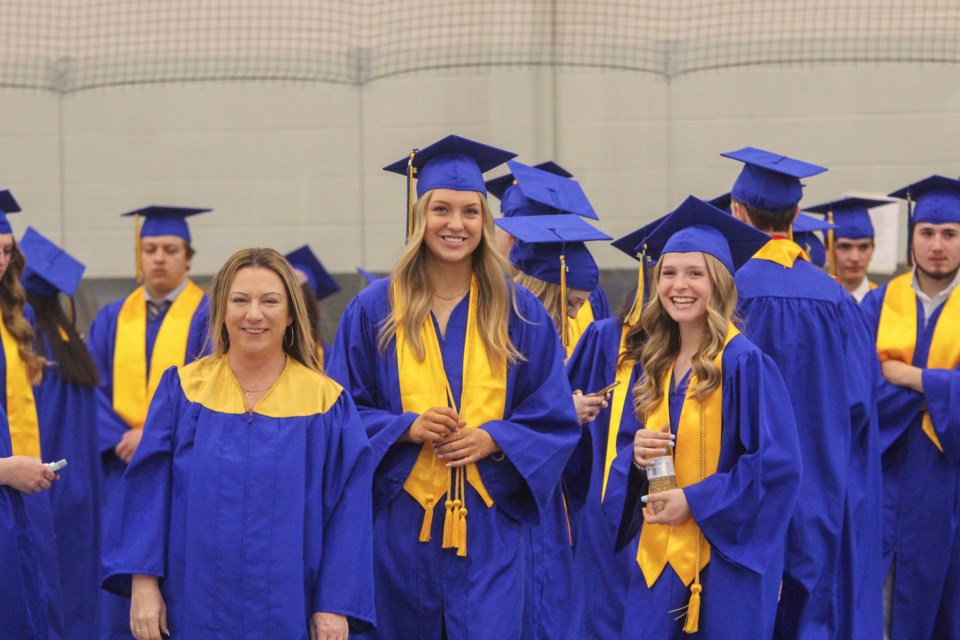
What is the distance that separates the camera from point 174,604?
3.84 meters

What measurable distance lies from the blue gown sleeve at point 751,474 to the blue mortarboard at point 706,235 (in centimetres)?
40

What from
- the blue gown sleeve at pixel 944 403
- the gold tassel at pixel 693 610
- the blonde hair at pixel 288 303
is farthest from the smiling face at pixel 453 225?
the blue gown sleeve at pixel 944 403

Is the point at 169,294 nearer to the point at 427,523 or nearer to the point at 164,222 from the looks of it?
the point at 164,222

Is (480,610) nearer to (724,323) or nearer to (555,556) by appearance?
(555,556)

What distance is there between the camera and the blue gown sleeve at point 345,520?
3.84 meters

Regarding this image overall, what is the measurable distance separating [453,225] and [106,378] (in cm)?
354

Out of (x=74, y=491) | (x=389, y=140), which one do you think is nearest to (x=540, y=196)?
(x=74, y=491)

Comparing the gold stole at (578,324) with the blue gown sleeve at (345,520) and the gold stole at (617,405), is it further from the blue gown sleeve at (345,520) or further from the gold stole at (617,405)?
the blue gown sleeve at (345,520)

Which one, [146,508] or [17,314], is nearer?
[146,508]

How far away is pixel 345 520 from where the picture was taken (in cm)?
389

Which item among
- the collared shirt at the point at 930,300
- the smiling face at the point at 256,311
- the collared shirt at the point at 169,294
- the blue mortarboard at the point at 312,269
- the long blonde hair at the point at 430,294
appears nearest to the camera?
the smiling face at the point at 256,311

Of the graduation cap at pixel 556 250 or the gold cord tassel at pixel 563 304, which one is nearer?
the gold cord tassel at pixel 563 304

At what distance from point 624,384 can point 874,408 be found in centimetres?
149

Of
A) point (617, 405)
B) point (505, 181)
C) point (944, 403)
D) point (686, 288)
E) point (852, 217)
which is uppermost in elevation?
point (505, 181)
